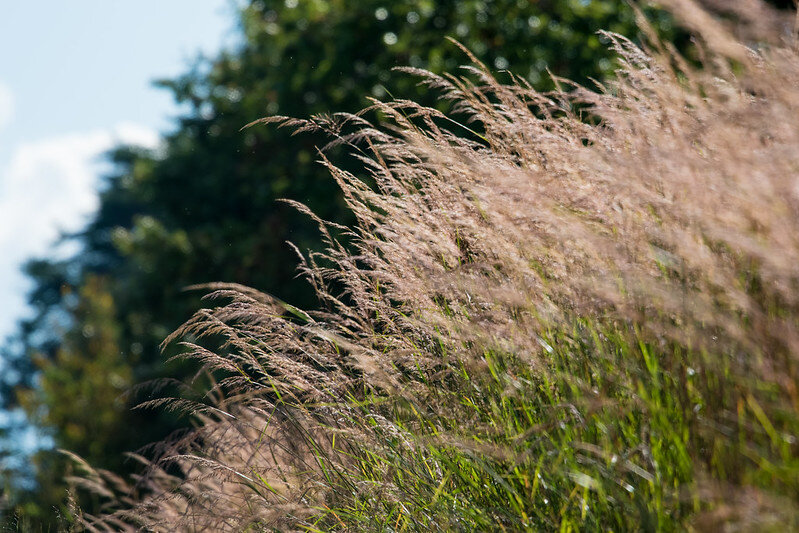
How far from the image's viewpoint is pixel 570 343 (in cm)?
234

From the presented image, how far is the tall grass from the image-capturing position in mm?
1760

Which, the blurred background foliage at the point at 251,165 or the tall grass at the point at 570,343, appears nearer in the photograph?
the tall grass at the point at 570,343

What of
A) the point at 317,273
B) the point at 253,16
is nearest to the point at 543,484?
the point at 317,273

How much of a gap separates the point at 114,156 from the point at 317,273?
30.3 m

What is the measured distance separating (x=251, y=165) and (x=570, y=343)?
11196 mm

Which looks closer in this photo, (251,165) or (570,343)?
(570,343)

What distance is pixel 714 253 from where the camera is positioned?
6.93 ft

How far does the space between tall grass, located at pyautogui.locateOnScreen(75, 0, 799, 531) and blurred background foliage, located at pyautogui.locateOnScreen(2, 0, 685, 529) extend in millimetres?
3481

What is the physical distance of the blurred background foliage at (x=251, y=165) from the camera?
406 inches

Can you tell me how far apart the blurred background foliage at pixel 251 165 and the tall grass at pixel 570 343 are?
3.48 meters

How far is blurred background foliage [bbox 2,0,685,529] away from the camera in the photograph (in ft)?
33.8

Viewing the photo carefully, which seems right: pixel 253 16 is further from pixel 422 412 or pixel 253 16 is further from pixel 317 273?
pixel 422 412

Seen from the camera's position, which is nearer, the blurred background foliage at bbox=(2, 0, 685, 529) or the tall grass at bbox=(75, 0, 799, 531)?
the tall grass at bbox=(75, 0, 799, 531)

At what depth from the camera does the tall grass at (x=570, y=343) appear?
1.76m
